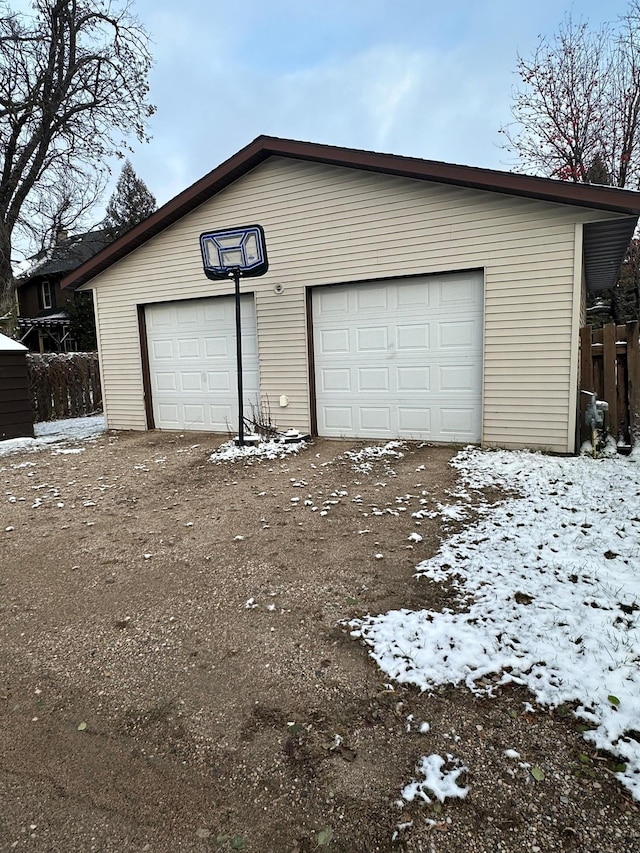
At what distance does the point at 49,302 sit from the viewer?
1038 inches

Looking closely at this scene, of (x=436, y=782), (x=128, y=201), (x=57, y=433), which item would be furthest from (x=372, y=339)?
(x=128, y=201)

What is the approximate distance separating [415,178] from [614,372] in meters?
3.46

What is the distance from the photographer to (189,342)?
8758 mm

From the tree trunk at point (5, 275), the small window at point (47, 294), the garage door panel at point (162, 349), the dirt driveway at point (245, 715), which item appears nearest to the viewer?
the dirt driveway at point (245, 715)

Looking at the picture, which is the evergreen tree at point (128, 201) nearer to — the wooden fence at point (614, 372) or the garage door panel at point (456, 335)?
the garage door panel at point (456, 335)

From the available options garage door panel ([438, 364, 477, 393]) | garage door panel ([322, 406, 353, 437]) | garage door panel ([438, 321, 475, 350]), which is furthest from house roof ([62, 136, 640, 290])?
garage door panel ([322, 406, 353, 437])

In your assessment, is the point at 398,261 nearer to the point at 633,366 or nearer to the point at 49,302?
the point at 633,366

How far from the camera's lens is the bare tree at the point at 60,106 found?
44.5 feet

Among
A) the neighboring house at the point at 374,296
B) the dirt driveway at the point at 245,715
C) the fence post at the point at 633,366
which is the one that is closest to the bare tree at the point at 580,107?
the neighboring house at the point at 374,296

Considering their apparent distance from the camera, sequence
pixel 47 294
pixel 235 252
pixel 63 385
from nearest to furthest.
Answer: pixel 235 252
pixel 63 385
pixel 47 294

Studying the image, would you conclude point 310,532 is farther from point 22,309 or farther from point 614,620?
point 22,309

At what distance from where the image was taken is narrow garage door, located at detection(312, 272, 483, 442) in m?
6.70

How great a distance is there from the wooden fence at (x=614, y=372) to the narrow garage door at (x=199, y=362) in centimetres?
476

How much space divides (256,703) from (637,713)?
148cm
